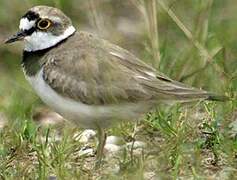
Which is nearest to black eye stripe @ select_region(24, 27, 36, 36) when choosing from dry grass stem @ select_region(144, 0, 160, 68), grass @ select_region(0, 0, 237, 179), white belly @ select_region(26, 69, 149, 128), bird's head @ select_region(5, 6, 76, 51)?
bird's head @ select_region(5, 6, 76, 51)

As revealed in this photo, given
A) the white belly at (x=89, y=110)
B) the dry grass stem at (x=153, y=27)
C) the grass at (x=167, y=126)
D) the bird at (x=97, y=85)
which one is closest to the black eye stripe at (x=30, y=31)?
the bird at (x=97, y=85)

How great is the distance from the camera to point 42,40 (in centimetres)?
712

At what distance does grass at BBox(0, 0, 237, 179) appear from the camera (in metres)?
6.27

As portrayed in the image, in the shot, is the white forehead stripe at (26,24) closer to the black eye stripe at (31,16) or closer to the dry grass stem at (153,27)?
the black eye stripe at (31,16)

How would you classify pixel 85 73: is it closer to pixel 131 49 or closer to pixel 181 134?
pixel 181 134

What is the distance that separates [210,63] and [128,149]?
1853 mm

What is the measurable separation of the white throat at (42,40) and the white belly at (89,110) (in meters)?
0.42

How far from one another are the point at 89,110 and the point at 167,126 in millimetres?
642

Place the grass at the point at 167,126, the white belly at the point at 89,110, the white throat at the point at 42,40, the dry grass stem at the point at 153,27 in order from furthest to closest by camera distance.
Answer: the dry grass stem at the point at 153,27 < the white throat at the point at 42,40 < the white belly at the point at 89,110 < the grass at the point at 167,126

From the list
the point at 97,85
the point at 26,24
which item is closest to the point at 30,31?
the point at 26,24

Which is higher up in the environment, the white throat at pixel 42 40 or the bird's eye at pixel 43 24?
the bird's eye at pixel 43 24

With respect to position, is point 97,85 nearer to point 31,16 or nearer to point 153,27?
point 31,16

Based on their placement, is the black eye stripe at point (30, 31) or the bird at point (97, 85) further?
the black eye stripe at point (30, 31)

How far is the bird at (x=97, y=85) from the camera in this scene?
661 centimetres
